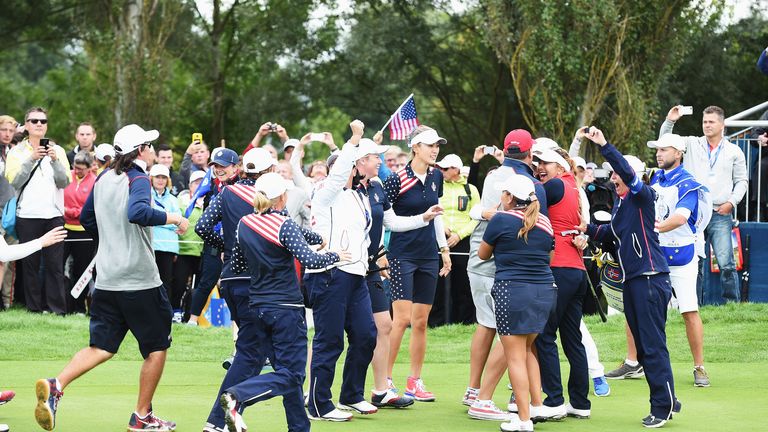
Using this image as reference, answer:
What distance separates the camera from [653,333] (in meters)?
8.84

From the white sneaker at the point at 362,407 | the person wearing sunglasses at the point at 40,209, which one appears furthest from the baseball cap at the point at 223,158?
the person wearing sunglasses at the point at 40,209

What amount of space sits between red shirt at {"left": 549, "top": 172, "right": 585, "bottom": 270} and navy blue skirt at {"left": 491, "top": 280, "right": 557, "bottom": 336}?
719mm

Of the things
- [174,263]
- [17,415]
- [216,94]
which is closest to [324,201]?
[17,415]

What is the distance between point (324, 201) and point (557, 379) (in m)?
2.29

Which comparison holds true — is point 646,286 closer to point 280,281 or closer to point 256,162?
point 280,281

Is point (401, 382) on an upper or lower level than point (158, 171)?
lower

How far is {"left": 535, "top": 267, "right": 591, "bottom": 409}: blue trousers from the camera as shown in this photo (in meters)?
9.14

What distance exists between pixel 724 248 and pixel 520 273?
23.4ft

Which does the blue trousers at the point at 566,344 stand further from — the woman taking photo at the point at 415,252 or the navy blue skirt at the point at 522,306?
the woman taking photo at the point at 415,252

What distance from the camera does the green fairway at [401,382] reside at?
8992mm

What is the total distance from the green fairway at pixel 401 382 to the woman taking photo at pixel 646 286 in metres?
0.31

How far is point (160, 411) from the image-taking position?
9359 mm

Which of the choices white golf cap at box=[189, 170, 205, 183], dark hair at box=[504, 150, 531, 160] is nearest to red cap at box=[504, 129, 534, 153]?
dark hair at box=[504, 150, 531, 160]

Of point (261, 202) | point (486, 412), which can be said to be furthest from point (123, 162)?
point (486, 412)
